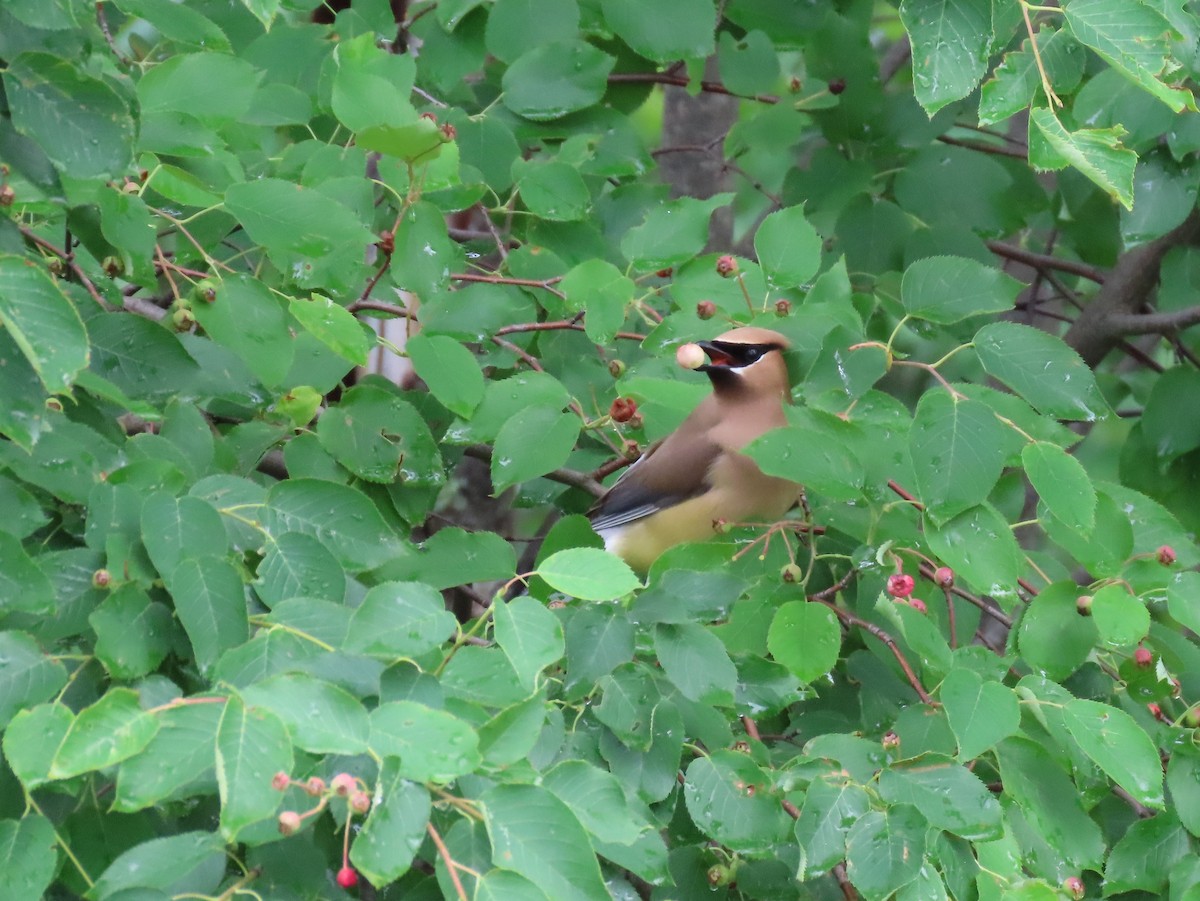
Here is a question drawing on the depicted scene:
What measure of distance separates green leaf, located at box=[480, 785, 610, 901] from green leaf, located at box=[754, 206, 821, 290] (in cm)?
140

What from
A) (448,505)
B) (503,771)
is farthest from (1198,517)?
(503,771)

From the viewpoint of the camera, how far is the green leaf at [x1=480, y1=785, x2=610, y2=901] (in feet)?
4.32

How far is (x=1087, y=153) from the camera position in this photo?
5.71 ft

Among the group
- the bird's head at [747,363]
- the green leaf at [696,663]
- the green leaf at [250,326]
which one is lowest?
the bird's head at [747,363]

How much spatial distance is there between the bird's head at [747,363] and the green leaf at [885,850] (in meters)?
1.80

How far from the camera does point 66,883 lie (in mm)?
1579

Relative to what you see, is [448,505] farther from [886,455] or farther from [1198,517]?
[886,455]

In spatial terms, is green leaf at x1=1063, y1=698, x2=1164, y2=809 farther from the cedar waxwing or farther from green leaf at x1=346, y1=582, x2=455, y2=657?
the cedar waxwing

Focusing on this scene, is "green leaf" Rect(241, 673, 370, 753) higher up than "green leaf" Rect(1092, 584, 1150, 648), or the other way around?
"green leaf" Rect(241, 673, 370, 753)

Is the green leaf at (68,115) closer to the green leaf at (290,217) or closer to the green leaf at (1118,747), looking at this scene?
the green leaf at (290,217)

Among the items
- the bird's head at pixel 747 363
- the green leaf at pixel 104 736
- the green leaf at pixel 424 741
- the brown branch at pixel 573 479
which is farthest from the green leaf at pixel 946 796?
the bird's head at pixel 747 363

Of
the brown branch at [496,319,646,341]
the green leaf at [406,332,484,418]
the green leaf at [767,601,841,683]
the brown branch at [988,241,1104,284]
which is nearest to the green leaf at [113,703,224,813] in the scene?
the green leaf at [767,601,841,683]

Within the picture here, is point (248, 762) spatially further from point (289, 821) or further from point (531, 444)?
point (531, 444)

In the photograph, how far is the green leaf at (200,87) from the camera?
2.19 metres
